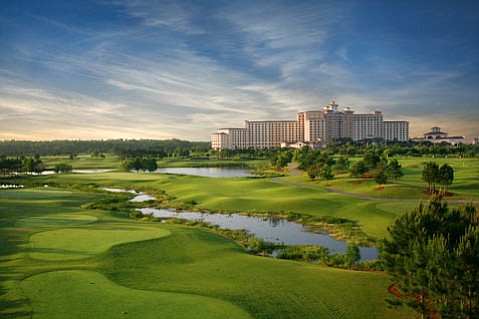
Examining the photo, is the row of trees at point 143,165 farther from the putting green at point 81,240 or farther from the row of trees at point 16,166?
the putting green at point 81,240

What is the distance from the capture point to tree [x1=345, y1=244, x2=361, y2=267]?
24.7 meters

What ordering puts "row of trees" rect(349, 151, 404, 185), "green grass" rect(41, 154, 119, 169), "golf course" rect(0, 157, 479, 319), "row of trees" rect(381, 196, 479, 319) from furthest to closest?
"green grass" rect(41, 154, 119, 169) → "row of trees" rect(349, 151, 404, 185) → "golf course" rect(0, 157, 479, 319) → "row of trees" rect(381, 196, 479, 319)

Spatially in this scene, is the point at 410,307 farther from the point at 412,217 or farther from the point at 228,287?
the point at 228,287

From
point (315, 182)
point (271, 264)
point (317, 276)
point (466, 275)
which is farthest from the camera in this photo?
point (315, 182)

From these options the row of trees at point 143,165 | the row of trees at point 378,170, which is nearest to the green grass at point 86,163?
the row of trees at point 143,165

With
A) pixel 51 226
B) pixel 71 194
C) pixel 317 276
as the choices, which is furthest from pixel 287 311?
pixel 71 194

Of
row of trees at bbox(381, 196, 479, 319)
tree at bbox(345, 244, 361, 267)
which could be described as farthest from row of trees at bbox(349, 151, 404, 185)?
row of trees at bbox(381, 196, 479, 319)

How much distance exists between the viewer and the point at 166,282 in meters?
19.1

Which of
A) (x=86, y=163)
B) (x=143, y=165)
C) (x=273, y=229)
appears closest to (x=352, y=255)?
(x=273, y=229)

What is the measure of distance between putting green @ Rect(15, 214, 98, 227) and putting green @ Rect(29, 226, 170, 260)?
3237 mm

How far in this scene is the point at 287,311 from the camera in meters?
15.8

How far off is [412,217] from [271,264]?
9.38 metres

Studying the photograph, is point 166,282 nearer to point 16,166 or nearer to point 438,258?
point 438,258

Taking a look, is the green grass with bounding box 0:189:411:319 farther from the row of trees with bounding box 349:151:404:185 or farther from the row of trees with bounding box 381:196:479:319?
the row of trees with bounding box 349:151:404:185
